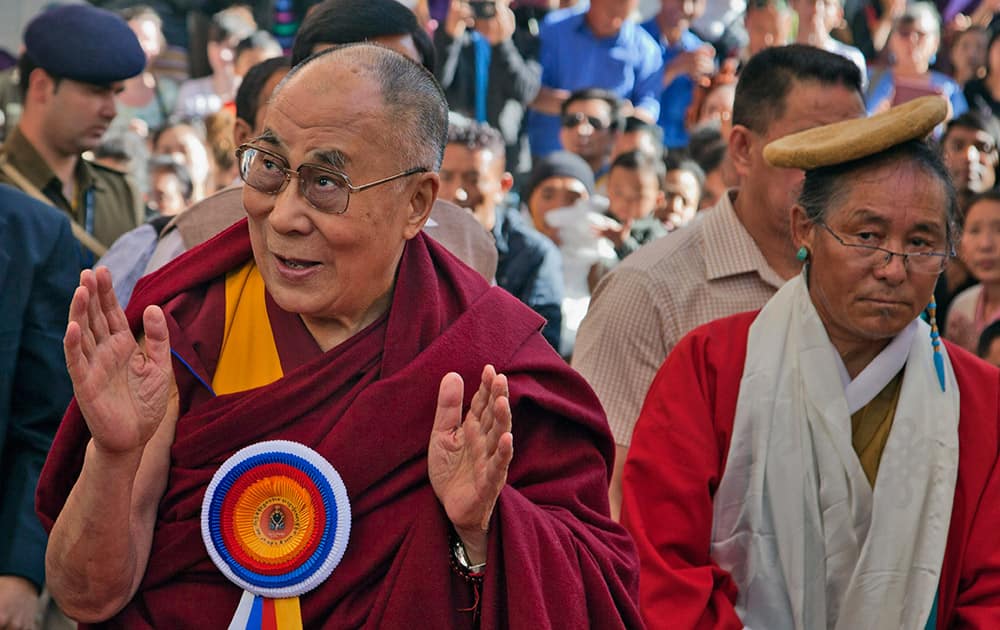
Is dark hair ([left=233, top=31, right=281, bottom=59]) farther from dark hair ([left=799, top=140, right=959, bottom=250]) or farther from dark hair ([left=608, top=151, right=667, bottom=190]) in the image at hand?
dark hair ([left=799, top=140, right=959, bottom=250])

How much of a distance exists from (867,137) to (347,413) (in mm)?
1526

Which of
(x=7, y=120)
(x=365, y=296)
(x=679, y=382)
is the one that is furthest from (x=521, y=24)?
(x=365, y=296)

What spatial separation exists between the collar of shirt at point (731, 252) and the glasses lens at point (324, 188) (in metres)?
1.69

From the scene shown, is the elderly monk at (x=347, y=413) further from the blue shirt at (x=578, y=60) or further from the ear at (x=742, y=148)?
the blue shirt at (x=578, y=60)

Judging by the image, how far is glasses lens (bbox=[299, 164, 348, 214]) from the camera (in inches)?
109

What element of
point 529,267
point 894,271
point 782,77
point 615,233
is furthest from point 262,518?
point 615,233

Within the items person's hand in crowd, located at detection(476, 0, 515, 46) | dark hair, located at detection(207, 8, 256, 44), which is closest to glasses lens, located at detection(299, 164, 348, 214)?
person's hand in crowd, located at detection(476, 0, 515, 46)

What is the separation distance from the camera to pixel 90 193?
5.21m

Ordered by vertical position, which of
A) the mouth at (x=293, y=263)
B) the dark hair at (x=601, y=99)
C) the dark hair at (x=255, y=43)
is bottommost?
the dark hair at (x=255, y=43)

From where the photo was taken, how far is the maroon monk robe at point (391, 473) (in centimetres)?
273

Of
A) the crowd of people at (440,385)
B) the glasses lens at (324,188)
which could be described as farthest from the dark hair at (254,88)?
the glasses lens at (324,188)

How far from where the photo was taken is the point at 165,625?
2762mm

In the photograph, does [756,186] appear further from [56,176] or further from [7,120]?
[7,120]

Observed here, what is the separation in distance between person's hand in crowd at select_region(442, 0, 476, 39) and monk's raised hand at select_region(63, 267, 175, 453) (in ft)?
20.1
